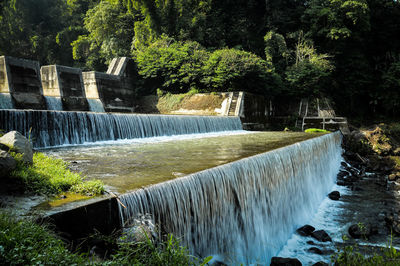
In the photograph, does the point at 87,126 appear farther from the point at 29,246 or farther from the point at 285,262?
the point at 29,246

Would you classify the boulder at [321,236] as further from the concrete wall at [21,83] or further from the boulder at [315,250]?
the concrete wall at [21,83]

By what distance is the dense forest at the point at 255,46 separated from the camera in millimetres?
19719

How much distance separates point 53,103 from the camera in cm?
1377

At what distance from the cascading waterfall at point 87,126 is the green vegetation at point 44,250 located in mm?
3892


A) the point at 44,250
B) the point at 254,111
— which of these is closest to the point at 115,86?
the point at 254,111

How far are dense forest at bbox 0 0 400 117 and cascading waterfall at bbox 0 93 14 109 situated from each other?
9958mm

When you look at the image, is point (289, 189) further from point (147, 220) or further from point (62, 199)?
point (62, 199)

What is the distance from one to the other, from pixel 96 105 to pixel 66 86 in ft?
6.51

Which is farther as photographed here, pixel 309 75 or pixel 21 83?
pixel 309 75

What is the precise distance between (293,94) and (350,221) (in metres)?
16.6

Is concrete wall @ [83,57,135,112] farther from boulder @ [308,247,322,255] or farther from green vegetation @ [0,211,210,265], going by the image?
green vegetation @ [0,211,210,265]

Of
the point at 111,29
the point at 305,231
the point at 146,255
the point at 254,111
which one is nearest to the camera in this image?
the point at 146,255

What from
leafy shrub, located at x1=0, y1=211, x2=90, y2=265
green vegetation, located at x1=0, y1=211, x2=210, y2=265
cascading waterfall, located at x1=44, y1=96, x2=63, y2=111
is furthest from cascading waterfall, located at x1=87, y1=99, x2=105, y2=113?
leafy shrub, located at x1=0, y1=211, x2=90, y2=265

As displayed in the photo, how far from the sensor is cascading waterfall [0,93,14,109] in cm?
1164
